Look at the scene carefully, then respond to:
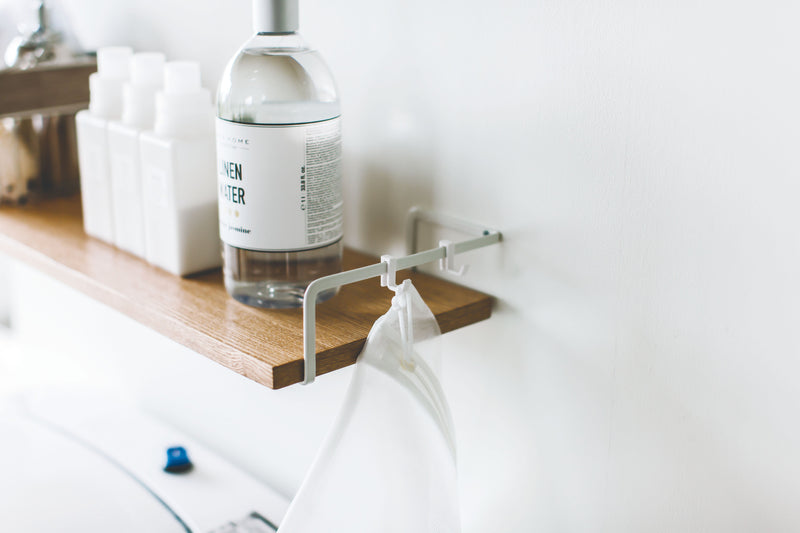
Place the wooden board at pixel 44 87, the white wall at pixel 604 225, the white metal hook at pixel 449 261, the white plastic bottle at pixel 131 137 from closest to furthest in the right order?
the white wall at pixel 604 225 → the white metal hook at pixel 449 261 → the white plastic bottle at pixel 131 137 → the wooden board at pixel 44 87

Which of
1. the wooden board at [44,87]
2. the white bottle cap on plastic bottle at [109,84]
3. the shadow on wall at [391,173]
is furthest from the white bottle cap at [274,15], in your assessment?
the wooden board at [44,87]

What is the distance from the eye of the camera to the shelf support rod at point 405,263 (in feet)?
1.55

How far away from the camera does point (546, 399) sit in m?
0.55

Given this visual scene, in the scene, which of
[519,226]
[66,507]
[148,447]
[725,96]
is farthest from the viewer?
[148,447]

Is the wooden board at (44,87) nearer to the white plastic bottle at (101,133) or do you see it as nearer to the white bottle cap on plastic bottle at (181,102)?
the white plastic bottle at (101,133)

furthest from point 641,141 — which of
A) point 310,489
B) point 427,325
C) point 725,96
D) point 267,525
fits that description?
point 267,525

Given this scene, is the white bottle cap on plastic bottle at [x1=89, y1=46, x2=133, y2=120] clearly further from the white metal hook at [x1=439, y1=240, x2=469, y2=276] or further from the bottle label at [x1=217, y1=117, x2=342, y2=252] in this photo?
the white metal hook at [x1=439, y1=240, x2=469, y2=276]

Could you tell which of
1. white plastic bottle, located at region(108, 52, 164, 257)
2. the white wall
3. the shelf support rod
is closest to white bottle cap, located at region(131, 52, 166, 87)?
white plastic bottle, located at region(108, 52, 164, 257)

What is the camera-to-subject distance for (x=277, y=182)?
1.67ft

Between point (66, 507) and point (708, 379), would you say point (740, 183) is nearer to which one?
point (708, 379)

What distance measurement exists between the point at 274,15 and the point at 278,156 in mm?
84

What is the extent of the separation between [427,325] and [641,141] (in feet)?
0.54

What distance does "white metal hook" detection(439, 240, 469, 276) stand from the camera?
0.53m

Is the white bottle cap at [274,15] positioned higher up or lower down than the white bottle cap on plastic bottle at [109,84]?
higher up
